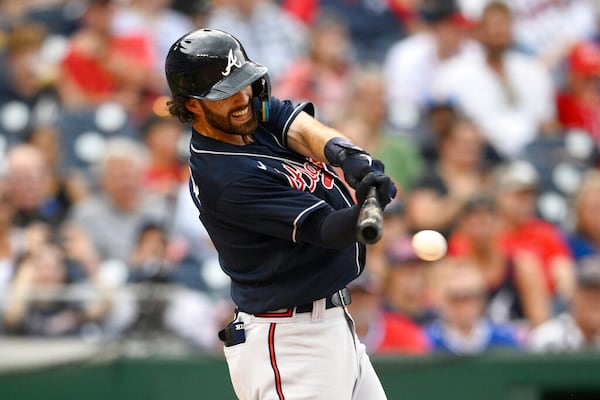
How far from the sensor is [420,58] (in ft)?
28.3

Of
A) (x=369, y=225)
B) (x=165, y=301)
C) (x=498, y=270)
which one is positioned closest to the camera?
(x=369, y=225)

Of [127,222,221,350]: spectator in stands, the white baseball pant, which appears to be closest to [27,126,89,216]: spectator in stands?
[127,222,221,350]: spectator in stands

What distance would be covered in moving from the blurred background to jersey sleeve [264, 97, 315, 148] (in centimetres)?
213

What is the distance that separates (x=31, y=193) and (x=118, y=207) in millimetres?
575

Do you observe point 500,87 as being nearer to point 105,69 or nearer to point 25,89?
point 105,69

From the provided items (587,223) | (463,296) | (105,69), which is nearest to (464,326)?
(463,296)

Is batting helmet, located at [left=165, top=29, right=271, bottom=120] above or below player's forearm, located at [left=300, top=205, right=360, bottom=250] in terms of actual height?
above

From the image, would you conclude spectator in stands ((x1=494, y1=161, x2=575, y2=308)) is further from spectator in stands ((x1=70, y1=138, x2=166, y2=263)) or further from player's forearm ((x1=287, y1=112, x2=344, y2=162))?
player's forearm ((x1=287, y1=112, x2=344, y2=162))

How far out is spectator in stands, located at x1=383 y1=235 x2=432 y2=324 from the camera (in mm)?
6164

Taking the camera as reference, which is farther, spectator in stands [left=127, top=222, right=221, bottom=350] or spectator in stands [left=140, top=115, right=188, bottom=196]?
spectator in stands [left=140, top=115, right=188, bottom=196]

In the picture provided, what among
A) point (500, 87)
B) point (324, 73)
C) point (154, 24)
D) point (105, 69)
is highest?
point (154, 24)

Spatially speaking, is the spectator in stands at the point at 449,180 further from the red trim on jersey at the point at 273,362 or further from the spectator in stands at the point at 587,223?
the red trim on jersey at the point at 273,362

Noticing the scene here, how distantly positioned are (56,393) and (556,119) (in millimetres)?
4671

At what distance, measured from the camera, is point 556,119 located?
845cm
